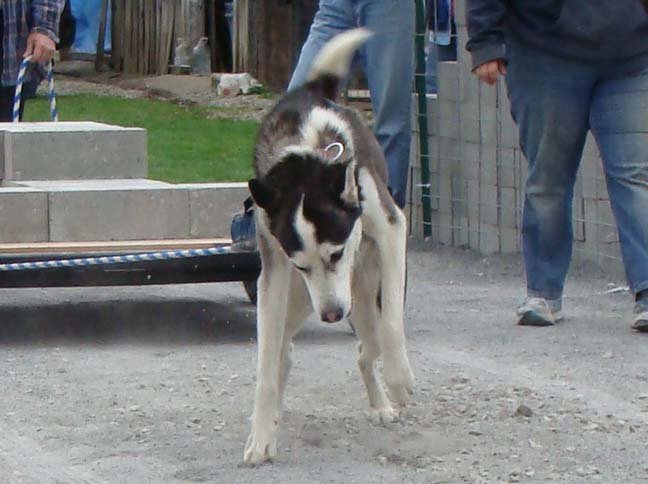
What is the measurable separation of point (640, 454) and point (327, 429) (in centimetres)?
105

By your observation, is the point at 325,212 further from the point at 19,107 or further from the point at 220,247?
the point at 19,107

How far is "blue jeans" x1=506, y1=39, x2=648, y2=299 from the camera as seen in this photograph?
22.3 feet

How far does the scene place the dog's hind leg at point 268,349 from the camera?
4871 millimetres

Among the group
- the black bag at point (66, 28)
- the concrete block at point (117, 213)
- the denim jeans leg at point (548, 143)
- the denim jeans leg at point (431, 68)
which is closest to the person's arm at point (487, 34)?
the denim jeans leg at point (548, 143)

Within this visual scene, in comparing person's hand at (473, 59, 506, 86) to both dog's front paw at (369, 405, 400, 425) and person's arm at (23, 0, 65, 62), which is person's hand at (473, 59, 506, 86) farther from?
person's arm at (23, 0, 65, 62)

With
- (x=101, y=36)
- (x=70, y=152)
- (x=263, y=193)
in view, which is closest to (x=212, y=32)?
(x=101, y=36)

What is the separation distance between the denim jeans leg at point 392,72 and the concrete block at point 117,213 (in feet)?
3.45

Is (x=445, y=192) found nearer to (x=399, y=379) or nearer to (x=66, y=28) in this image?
(x=66, y=28)

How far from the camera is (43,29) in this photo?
8.35 metres

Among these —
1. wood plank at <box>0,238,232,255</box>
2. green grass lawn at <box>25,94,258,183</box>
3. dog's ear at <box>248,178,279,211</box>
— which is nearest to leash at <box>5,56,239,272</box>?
wood plank at <box>0,238,232,255</box>

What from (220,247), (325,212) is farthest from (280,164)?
(220,247)

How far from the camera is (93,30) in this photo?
2370 cm

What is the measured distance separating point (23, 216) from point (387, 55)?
1820 mm

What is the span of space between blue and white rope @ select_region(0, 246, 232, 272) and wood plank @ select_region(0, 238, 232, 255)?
5.6 inches
